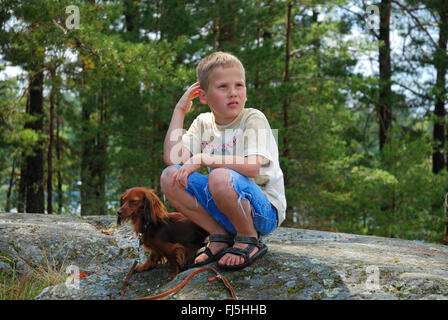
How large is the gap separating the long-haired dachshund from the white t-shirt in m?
0.57

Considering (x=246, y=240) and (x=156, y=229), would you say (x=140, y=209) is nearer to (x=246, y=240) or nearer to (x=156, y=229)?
(x=156, y=229)

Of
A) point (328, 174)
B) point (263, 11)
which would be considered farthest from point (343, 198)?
point (263, 11)

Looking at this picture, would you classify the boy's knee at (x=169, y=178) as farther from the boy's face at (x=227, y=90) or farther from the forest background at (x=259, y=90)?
the forest background at (x=259, y=90)

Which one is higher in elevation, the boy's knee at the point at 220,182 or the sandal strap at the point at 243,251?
the boy's knee at the point at 220,182

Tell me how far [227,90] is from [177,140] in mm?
545

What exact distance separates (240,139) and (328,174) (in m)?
7.86

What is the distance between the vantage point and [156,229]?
2984 millimetres

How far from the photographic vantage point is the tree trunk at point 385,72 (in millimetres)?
11688
